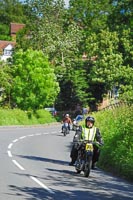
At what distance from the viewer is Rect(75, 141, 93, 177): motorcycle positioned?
14938 millimetres

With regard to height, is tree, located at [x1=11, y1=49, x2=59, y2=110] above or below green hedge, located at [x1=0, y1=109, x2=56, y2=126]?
above

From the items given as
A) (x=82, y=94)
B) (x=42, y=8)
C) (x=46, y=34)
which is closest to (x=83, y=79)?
(x=82, y=94)

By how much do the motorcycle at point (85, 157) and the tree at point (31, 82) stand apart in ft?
141

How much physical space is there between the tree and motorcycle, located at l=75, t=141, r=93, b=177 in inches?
1693

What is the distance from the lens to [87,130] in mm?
15422

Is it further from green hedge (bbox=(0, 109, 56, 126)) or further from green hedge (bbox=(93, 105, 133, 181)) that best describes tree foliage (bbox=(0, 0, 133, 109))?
green hedge (bbox=(93, 105, 133, 181))

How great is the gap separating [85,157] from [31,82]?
44790mm

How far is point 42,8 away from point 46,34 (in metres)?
5.64

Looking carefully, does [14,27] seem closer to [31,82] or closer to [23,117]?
[31,82]

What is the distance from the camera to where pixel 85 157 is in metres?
15.2

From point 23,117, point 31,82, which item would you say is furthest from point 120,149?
point 31,82

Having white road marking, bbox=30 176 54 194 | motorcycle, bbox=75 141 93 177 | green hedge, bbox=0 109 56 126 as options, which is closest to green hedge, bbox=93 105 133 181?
motorcycle, bbox=75 141 93 177

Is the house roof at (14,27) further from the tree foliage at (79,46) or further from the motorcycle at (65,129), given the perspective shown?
the motorcycle at (65,129)

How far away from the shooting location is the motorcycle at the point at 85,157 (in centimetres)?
1494
